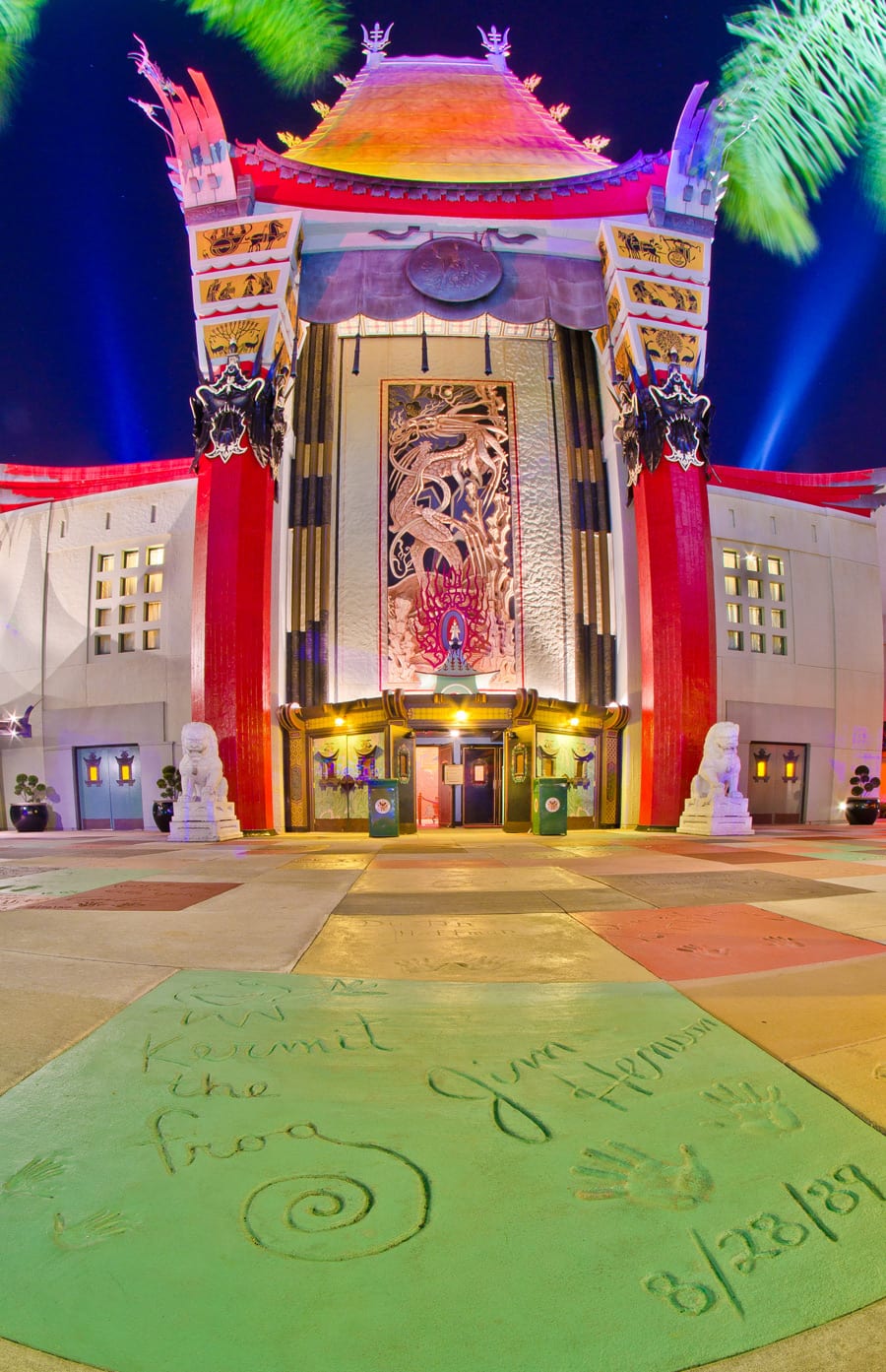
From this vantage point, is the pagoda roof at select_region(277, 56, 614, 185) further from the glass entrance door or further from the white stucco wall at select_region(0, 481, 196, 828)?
the glass entrance door

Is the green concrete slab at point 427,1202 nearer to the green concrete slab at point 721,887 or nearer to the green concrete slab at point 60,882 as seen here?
the green concrete slab at point 721,887

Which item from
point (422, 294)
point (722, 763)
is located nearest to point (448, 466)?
point (422, 294)

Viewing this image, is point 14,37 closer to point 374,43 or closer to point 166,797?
point 374,43

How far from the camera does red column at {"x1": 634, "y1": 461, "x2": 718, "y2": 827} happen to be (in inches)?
645

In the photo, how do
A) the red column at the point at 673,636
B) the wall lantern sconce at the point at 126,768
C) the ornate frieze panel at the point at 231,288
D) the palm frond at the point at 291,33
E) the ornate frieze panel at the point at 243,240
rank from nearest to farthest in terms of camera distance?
the red column at the point at 673,636 < the ornate frieze panel at the point at 231,288 < the ornate frieze panel at the point at 243,240 < the wall lantern sconce at the point at 126,768 < the palm frond at the point at 291,33

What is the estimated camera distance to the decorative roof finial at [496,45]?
74.8 feet

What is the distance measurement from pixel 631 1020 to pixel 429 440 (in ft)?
61.7

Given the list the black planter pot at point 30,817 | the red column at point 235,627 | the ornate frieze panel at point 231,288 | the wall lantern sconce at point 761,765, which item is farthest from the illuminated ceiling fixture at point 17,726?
the wall lantern sconce at point 761,765

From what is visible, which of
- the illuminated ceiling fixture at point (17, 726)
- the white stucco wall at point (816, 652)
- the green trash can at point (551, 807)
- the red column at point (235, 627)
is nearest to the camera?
the green trash can at point (551, 807)

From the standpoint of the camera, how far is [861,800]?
19328mm

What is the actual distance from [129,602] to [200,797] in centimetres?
794

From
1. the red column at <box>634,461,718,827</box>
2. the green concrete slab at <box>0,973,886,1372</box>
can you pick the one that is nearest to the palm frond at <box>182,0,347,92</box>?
the red column at <box>634,461,718,827</box>

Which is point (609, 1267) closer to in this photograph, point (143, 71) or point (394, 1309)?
point (394, 1309)

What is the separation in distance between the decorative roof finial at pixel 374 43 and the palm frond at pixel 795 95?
35.8ft
